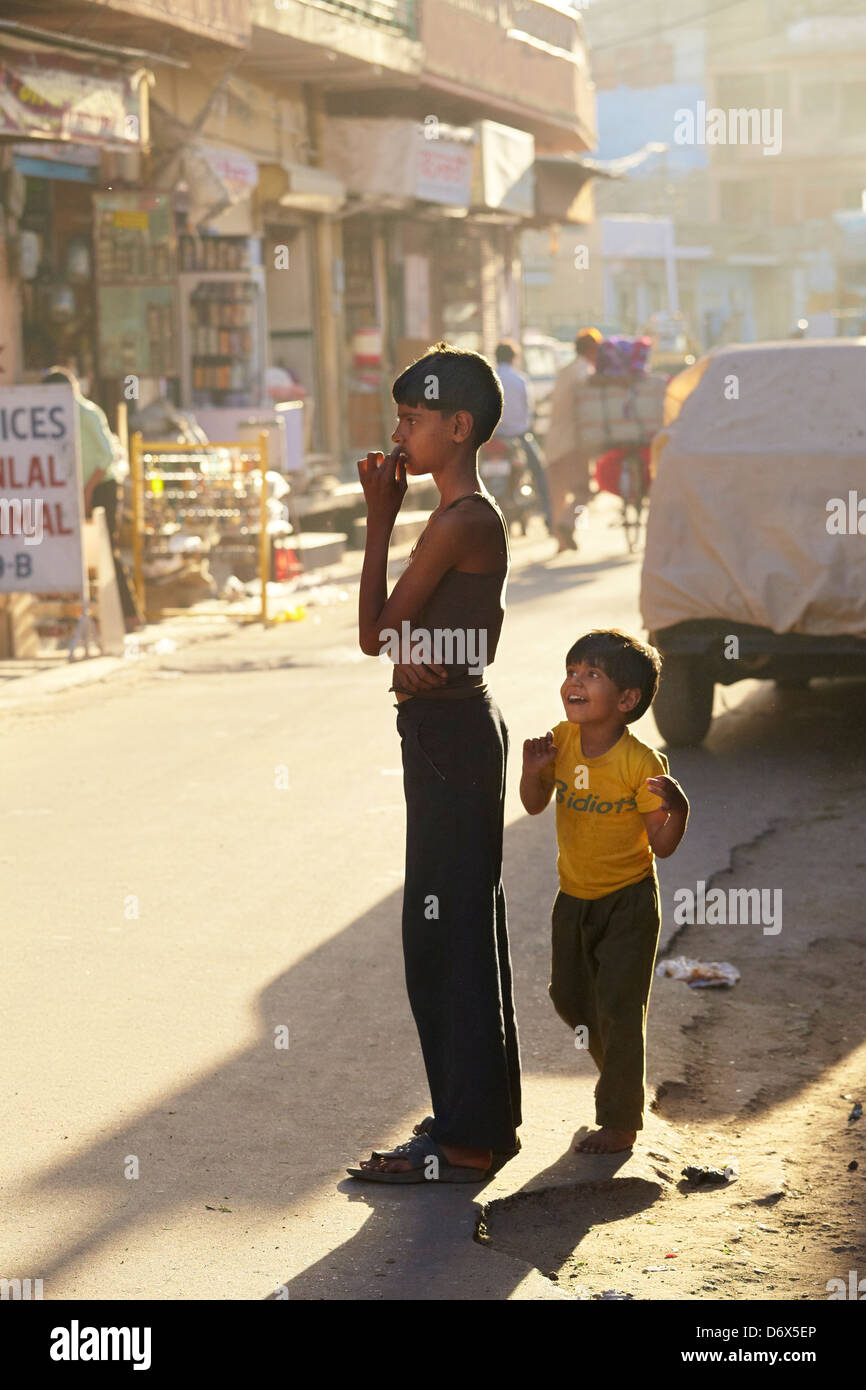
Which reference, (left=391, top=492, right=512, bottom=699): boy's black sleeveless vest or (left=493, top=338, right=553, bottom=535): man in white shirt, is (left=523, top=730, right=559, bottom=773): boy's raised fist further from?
(left=493, top=338, right=553, bottom=535): man in white shirt

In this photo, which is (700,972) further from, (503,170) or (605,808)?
(503,170)

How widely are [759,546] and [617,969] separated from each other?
5.03 meters

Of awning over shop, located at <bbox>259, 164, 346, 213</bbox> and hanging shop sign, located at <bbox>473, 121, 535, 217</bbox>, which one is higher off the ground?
hanging shop sign, located at <bbox>473, 121, 535, 217</bbox>

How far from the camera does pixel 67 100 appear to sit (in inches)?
570

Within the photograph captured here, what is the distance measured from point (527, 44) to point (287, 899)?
940 inches

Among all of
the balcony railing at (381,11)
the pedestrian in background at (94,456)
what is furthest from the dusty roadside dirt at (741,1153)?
the balcony railing at (381,11)

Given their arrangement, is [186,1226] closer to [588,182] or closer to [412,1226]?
[412,1226]

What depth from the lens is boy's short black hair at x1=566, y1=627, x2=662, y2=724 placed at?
4699mm

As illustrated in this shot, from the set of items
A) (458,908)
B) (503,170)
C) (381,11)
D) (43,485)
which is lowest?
(458,908)

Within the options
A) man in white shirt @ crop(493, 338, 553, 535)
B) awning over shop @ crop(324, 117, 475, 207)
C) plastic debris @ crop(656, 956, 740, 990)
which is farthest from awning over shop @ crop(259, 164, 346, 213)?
plastic debris @ crop(656, 956, 740, 990)

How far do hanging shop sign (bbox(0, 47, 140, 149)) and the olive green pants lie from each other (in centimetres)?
1040

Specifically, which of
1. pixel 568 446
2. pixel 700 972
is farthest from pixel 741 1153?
pixel 568 446

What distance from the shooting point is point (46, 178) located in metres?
16.9
